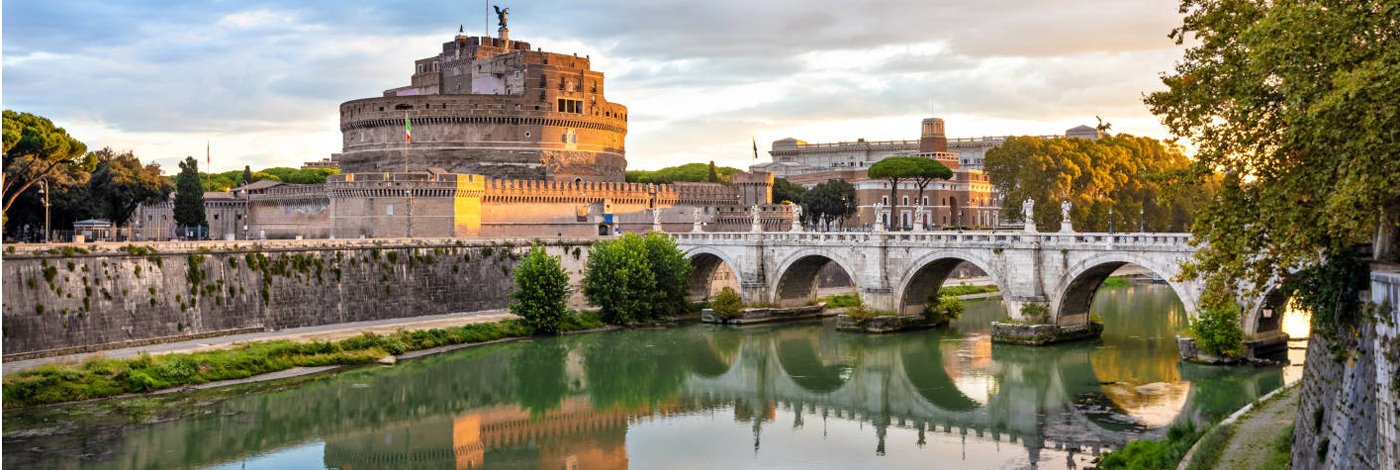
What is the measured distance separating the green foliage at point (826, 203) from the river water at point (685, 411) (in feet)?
89.4

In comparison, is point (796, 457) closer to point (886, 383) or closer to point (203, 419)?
point (886, 383)

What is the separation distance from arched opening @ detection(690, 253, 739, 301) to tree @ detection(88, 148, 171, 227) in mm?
20798

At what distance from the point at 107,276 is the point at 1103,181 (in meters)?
33.0

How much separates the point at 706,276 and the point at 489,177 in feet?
45.8

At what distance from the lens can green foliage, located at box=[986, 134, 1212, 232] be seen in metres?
42.4

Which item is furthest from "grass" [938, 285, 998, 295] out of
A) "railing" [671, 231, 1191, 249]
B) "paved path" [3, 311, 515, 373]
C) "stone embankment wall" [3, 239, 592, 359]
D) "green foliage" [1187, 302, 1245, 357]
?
"green foliage" [1187, 302, 1245, 357]

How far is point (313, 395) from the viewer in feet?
78.6

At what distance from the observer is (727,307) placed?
36406mm

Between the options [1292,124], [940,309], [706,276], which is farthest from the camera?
[706,276]

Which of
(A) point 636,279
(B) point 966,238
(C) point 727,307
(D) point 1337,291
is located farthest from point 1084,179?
(D) point 1337,291

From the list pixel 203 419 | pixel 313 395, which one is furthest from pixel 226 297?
pixel 203 419

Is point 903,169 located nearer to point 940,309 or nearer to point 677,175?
point 677,175

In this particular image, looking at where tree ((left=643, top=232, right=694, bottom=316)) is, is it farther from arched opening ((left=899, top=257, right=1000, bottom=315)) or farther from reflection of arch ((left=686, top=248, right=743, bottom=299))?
arched opening ((left=899, top=257, right=1000, bottom=315))

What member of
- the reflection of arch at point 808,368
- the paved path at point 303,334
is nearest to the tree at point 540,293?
the paved path at point 303,334
